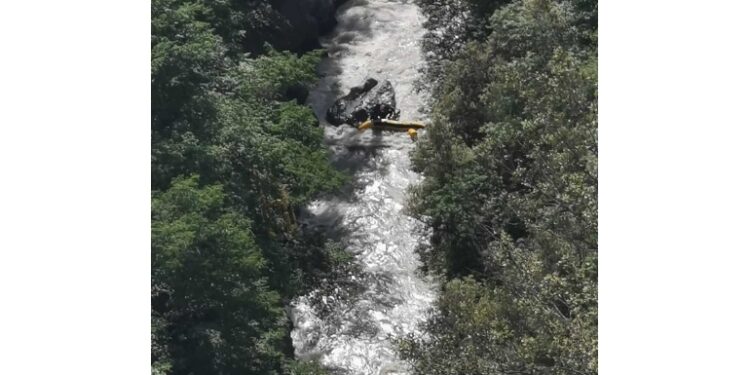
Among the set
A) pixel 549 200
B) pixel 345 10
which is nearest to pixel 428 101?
pixel 345 10

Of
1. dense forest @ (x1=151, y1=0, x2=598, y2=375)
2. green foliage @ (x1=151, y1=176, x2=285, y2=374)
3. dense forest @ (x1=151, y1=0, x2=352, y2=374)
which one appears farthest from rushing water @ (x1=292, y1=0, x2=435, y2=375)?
green foliage @ (x1=151, y1=176, x2=285, y2=374)

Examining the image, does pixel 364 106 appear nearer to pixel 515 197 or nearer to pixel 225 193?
pixel 515 197

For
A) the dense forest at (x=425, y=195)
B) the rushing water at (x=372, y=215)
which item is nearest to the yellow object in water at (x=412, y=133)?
the rushing water at (x=372, y=215)

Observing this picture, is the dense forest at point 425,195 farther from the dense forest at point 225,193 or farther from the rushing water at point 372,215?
the rushing water at point 372,215

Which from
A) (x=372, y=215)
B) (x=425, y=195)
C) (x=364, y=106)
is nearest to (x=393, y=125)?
(x=364, y=106)

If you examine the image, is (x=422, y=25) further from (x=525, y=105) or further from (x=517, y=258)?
(x=517, y=258)
